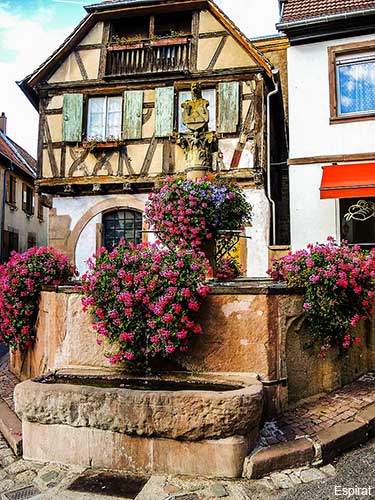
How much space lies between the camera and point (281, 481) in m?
3.30

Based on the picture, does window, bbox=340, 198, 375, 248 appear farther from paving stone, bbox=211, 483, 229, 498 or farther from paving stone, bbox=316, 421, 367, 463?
paving stone, bbox=211, 483, 229, 498

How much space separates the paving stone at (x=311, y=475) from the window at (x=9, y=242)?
655 inches

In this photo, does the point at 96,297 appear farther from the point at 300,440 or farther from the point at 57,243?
the point at 57,243

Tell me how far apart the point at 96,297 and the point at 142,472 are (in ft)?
4.92

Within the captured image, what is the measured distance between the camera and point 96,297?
4.15 metres

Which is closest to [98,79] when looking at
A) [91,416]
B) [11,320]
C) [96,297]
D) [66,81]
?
[66,81]

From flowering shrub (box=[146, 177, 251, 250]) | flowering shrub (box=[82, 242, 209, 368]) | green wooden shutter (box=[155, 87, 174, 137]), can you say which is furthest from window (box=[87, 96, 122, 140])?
flowering shrub (box=[82, 242, 209, 368])

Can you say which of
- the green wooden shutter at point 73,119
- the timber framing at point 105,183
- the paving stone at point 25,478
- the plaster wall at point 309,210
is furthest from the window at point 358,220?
the paving stone at point 25,478

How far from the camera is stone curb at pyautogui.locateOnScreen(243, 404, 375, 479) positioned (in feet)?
11.1

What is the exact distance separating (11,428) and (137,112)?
361 inches

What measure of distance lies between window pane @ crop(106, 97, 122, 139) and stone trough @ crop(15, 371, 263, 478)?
9.24 metres

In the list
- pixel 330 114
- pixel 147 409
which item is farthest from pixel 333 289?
pixel 330 114

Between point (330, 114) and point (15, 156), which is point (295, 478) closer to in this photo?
point (330, 114)

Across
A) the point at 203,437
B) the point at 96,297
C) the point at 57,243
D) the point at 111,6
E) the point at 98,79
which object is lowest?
the point at 203,437
